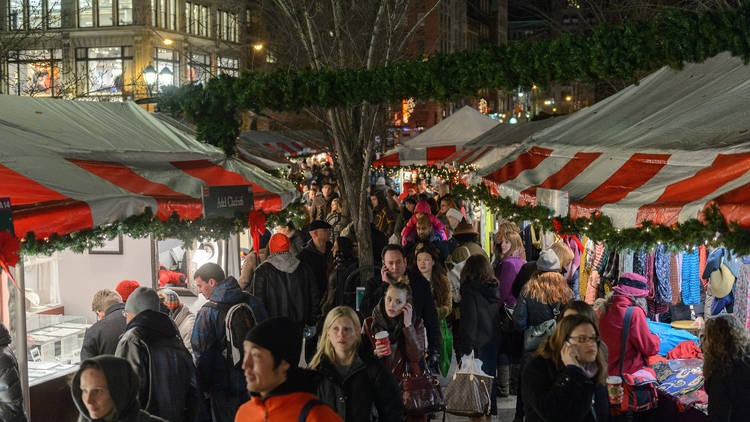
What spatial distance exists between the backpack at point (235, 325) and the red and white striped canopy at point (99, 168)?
1254 millimetres

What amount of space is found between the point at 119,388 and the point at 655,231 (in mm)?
3838

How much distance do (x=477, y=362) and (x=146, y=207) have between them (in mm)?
3501

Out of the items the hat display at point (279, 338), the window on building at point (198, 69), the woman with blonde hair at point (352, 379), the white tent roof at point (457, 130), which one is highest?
the window on building at point (198, 69)

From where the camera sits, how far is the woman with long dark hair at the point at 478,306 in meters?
8.11

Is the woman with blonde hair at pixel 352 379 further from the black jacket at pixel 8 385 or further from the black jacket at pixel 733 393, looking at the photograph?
the black jacket at pixel 733 393

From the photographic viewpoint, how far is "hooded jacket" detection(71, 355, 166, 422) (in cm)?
411

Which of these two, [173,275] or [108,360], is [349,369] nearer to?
[108,360]

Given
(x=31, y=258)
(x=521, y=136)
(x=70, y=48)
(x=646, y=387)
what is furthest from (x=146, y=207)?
(x=70, y=48)

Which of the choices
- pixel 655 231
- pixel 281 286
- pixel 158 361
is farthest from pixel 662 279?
pixel 158 361

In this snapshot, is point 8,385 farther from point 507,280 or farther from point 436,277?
point 507,280

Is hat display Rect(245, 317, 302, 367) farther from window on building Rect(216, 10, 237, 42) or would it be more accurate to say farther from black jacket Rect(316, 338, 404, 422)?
window on building Rect(216, 10, 237, 42)

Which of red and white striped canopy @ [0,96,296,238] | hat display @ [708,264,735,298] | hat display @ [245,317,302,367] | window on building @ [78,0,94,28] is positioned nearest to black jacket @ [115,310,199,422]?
red and white striped canopy @ [0,96,296,238]

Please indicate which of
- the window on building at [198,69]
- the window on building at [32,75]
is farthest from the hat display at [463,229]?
the window on building at [32,75]

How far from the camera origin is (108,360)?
4.18 meters
